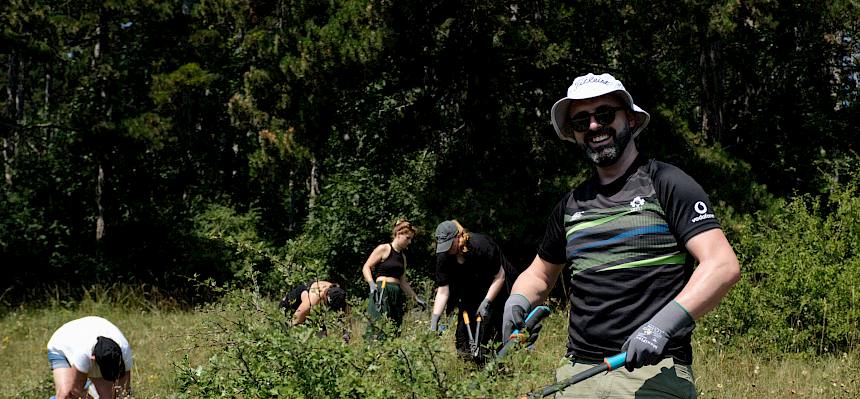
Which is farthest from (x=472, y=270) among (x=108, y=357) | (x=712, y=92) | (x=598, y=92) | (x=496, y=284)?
(x=712, y=92)

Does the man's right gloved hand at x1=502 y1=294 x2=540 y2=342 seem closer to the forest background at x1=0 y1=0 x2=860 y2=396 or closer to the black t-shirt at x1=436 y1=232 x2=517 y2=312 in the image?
the black t-shirt at x1=436 y1=232 x2=517 y2=312

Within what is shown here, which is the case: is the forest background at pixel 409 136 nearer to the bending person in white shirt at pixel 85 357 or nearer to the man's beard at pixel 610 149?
the bending person in white shirt at pixel 85 357

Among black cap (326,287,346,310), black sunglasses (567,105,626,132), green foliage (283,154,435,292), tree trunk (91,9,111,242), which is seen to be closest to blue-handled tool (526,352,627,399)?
black sunglasses (567,105,626,132)

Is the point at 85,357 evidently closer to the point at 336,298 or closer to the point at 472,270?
the point at 336,298

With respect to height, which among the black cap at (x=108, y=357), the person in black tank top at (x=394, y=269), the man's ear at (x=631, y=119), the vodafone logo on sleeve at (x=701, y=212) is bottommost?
the person in black tank top at (x=394, y=269)

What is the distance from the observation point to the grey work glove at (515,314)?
2.85m

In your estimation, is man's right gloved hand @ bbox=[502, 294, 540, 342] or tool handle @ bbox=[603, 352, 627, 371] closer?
tool handle @ bbox=[603, 352, 627, 371]

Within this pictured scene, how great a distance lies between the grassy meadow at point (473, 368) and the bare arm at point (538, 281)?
21cm

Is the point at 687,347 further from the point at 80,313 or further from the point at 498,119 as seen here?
the point at 80,313

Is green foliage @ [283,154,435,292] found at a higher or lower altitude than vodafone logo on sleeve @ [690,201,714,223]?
lower

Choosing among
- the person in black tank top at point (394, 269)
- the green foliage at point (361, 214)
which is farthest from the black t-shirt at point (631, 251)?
A: the green foliage at point (361, 214)

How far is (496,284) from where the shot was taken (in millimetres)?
6016

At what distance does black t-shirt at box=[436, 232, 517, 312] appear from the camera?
6145 mm

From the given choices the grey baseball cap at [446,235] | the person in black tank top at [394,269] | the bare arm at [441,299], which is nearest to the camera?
the grey baseball cap at [446,235]
